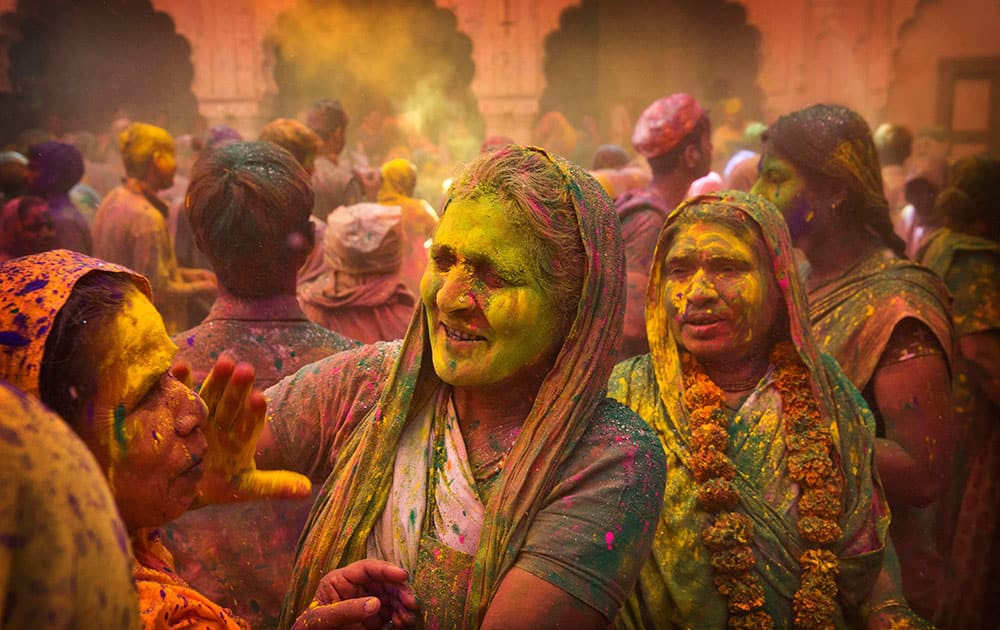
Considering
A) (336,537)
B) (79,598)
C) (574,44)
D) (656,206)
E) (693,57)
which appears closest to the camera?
(79,598)

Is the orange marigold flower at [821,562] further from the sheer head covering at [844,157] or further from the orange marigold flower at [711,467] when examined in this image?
the sheer head covering at [844,157]

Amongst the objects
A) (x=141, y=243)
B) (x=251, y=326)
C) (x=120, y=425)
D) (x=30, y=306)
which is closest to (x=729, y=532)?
(x=251, y=326)

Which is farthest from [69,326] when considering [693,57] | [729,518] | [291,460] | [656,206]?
[693,57]

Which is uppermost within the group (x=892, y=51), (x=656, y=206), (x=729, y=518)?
(x=892, y=51)

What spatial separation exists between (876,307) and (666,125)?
146cm

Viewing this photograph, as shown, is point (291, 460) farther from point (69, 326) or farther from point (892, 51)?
point (892, 51)

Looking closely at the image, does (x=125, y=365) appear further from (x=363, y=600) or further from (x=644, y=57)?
(x=644, y=57)

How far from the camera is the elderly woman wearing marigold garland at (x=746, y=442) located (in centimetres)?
239

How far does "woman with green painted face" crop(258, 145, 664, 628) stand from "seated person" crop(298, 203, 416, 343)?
177 centimetres

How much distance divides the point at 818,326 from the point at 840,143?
0.60 m

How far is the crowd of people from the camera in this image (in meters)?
1.49

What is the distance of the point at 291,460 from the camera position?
215 cm

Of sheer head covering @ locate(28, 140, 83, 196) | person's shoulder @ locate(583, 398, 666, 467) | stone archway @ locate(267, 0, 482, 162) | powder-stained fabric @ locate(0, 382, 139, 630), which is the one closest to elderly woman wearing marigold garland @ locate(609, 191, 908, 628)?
person's shoulder @ locate(583, 398, 666, 467)

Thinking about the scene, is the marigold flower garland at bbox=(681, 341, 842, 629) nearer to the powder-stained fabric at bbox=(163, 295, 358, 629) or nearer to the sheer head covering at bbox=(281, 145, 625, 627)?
Answer: the sheer head covering at bbox=(281, 145, 625, 627)
